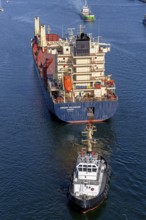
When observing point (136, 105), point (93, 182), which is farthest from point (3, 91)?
point (93, 182)

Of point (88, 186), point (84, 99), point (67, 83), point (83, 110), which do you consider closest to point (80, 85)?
point (84, 99)

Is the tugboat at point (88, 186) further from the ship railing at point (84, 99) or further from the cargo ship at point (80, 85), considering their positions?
the ship railing at point (84, 99)

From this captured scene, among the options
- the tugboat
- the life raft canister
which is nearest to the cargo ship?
the life raft canister

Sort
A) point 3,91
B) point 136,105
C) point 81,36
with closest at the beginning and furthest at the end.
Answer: point 81,36, point 136,105, point 3,91

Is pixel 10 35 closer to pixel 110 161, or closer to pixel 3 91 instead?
pixel 3 91

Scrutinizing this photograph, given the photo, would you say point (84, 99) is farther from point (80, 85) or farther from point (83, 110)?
point (80, 85)

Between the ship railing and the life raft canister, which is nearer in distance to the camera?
the life raft canister

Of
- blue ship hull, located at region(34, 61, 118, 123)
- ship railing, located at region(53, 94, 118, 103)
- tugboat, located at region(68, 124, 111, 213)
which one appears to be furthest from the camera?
ship railing, located at region(53, 94, 118, 103)

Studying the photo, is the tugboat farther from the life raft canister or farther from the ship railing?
the life raft canister
